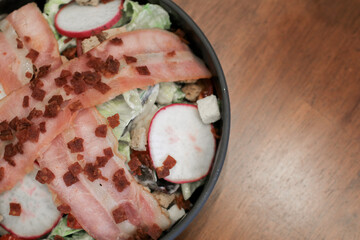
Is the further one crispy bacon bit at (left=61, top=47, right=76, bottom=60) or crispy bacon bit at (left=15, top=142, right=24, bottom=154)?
crispy bacon bit at (left=61, top=47, right=76, bottom=60)

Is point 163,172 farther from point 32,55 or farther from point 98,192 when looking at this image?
point 32,55

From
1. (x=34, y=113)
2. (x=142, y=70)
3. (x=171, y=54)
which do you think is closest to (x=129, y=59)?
(x=142, y=70)

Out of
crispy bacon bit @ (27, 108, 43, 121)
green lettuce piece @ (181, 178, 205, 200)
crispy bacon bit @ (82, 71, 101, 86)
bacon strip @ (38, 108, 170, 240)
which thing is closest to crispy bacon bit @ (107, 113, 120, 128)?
bacon strip @ (38, 108, 170, 240)

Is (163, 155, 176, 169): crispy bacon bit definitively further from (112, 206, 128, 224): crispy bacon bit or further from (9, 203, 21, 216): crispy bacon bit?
(9, 203, 21, 216): crispy bacon bit

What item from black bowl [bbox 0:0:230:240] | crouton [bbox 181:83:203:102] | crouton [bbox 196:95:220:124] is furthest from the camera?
crouton [bbox 181:83:203:102]

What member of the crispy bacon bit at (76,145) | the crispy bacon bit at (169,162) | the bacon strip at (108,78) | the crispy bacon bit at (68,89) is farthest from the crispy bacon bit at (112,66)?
the crispy bacon bit at (169,162)

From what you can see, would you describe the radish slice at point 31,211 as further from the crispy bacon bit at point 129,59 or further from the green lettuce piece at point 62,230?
the crispy bacon bit at point 129,59

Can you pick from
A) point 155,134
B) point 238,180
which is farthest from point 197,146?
point 238,180
